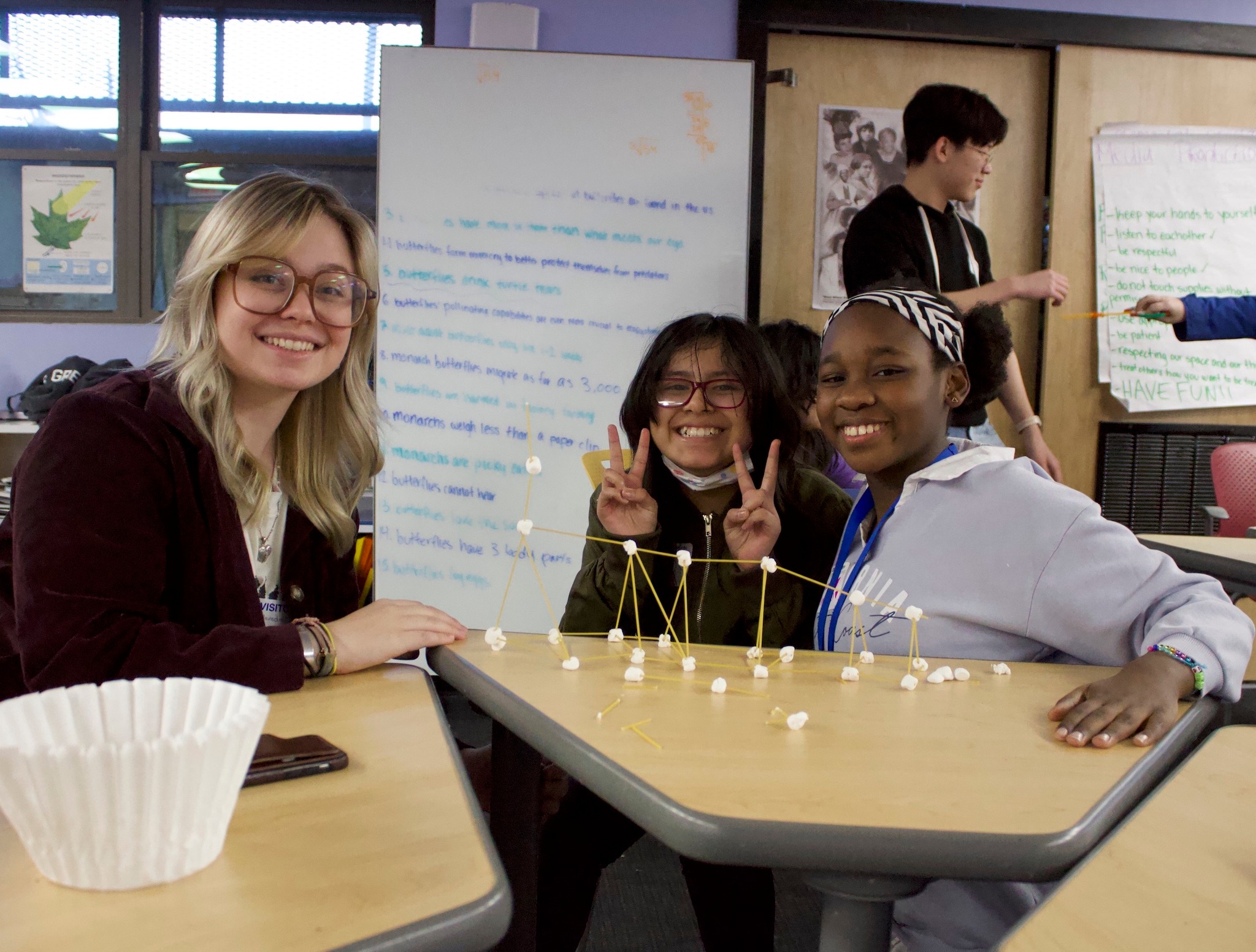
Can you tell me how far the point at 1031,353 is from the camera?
153 inches

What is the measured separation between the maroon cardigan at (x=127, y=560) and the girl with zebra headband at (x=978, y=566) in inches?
34.2

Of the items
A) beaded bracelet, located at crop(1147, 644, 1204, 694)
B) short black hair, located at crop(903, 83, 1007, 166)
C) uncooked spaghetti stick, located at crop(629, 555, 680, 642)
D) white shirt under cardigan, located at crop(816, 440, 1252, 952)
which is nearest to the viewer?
beaded bracelet, located at crop(1147, 644, 1204, 694)

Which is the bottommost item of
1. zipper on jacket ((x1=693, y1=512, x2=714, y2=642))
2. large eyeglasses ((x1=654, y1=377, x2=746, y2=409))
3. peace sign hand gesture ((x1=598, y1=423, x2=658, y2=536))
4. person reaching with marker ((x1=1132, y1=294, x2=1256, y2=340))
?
zipper on jacket ((x1=693, y1=512, x2=714, y2=642))

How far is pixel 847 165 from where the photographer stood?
Result: 3.74 meters

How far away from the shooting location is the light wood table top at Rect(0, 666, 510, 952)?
58cm

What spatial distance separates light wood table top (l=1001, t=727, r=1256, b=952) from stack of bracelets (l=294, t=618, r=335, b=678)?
0.86 meters

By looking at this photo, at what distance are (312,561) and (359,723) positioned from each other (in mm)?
639

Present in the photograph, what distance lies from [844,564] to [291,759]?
3.41 ft

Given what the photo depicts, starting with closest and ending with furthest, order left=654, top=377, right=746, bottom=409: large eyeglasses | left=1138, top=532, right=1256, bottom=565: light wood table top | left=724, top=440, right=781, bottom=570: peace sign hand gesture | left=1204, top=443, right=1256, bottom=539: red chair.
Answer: left=724, top=440, right=781, bottom=570: peace sign hand gesture < left=654, top=377, right=746, bottom=409: large eyeglasses < left=1138, top=532, right=1256, bottom=565: light wood table top < left=1204, top=443, right=1256, bottom=539: red chair

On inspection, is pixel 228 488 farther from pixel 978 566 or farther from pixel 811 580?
pixel 978 566

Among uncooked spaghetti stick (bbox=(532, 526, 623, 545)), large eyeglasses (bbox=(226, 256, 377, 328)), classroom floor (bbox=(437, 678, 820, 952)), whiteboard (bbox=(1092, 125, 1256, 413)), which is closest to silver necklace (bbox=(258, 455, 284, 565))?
large eyeglasses (bbox=(226, 256, 377, 328))

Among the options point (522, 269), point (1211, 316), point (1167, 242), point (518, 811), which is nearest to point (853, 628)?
point (518, 811)

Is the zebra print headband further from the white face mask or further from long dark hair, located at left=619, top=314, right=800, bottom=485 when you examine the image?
the white face mask

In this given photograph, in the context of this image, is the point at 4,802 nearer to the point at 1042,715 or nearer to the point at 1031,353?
the point at 1042,715
